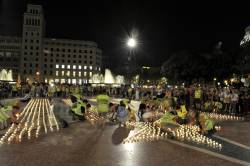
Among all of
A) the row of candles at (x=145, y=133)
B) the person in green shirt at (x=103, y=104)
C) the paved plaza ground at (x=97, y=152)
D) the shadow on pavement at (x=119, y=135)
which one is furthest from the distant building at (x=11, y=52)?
the paved plaza ground at (x=97, y=152)

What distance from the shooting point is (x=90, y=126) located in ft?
50.0

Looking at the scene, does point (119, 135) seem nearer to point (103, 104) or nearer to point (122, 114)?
point (122, 114)

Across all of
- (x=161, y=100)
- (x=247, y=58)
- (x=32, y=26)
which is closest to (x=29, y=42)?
(x=32, y=26)

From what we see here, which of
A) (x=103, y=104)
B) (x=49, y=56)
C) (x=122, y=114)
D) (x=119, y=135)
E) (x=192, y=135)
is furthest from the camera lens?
(x=49, y=56)

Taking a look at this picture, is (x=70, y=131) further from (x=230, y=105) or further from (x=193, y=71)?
(x=193, y=71)

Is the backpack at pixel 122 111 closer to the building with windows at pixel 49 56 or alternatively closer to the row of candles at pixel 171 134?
the row of candles at pixel 171 134

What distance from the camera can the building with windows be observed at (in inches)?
5387

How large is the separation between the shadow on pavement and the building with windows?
120955 millimetres

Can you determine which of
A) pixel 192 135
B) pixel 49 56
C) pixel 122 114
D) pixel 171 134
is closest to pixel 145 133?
pixel 171 134

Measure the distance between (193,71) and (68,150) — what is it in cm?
5173

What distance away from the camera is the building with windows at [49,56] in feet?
449

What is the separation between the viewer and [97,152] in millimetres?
9539

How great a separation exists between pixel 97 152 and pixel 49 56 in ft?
456

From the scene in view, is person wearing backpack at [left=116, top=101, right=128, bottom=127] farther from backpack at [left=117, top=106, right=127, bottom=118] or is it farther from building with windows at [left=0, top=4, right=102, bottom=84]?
building with windows at [left=0, top=4, right=102, bottom=84]
